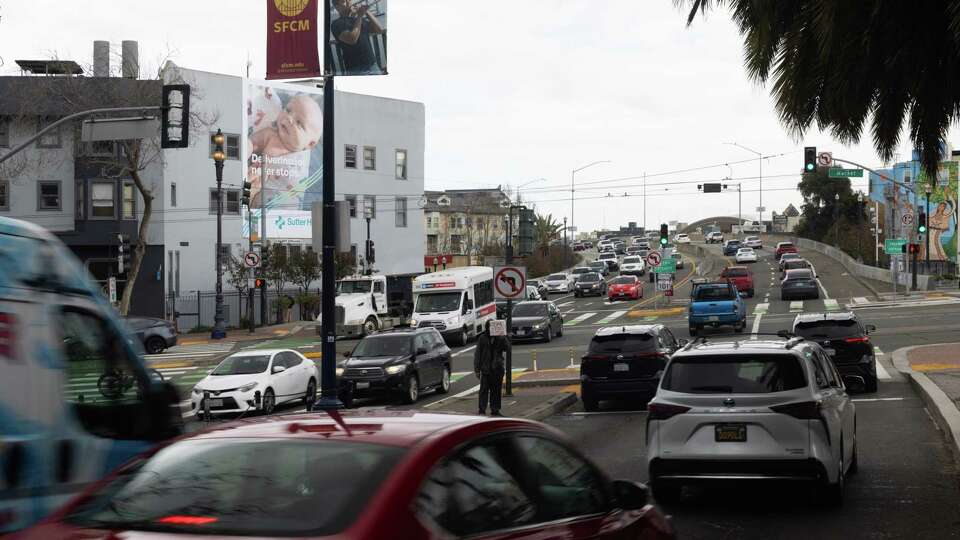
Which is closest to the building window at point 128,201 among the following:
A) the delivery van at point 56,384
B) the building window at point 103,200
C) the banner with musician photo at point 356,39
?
the building window at point 103,200

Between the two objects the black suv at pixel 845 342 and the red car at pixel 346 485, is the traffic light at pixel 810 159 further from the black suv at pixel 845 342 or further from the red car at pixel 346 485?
the red car at pixel 346 485

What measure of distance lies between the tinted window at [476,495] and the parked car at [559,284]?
71240mm

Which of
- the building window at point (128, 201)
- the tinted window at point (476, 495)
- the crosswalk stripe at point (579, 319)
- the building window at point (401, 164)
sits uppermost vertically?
the building window at point (401, 164)

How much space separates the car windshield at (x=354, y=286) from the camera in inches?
1989

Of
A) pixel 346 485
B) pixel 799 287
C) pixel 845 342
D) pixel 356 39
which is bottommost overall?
pixel 845 342

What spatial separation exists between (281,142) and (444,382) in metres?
38.4

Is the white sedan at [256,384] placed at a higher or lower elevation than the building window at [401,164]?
lower

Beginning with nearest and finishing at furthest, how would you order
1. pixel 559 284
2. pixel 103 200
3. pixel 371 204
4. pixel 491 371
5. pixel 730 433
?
pixel 730 433 < pixel 491 371 < pixel 103 200 < pixel 371 204 < pixel 559 284

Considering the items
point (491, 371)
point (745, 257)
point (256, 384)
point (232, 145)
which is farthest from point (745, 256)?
point (491, 371)

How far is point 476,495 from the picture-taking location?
4.82 m

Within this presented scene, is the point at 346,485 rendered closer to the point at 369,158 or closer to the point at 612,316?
the point at 612,316

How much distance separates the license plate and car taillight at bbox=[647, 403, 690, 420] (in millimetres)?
374

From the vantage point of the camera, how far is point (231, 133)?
62000 mm

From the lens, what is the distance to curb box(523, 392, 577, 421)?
21586 millimetres
